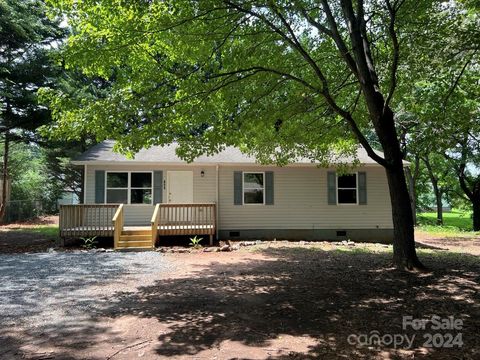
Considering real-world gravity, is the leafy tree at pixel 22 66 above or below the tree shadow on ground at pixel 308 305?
above

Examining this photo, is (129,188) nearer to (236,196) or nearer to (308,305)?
(236,196)

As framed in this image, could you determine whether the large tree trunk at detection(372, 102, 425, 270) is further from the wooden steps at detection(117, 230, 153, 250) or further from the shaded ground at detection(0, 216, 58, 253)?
the shaded ground at detection(0, 216, 58, 253)

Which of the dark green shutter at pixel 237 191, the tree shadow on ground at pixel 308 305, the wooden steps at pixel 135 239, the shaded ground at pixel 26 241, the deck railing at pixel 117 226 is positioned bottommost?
the tree shadow on ground at pixel 308 305

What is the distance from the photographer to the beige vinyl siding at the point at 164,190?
44.5 ft

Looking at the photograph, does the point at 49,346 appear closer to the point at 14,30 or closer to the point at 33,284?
the point at 33,284

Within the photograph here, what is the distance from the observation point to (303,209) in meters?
14.7

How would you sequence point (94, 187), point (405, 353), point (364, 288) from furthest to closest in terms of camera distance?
point (94, 187), point (364, 288), point (405, 353)

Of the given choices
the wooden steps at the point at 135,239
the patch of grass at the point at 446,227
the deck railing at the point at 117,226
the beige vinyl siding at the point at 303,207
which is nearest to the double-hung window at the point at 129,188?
the deck railing at the point at 117,226

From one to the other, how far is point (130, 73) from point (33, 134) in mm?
13502

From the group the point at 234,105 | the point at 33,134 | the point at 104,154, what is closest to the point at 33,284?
the point at 234,105

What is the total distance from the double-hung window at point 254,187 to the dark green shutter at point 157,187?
10.4ft

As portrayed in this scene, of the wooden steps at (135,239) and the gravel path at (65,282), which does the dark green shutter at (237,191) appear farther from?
the gravel path at (65,282)

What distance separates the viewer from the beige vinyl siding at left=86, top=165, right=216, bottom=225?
13.6 m

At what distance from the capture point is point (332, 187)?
48.5 feet
